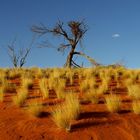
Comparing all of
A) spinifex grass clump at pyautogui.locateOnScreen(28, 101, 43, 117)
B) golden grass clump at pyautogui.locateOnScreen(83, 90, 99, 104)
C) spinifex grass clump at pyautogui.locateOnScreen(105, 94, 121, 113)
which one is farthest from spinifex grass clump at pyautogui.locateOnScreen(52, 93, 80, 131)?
golden grass clump at pyautogui.locateOnScreen(83, 90, 99, 104)

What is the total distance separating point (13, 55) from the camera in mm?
44406

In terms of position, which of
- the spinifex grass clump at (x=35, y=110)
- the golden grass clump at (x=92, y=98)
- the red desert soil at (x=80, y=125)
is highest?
the golden grass clump at (x=92, y=98)

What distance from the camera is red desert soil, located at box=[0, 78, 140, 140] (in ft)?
31.9

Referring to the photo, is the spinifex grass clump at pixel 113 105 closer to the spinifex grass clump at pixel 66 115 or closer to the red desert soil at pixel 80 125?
the red desert soil at pixel 80 125

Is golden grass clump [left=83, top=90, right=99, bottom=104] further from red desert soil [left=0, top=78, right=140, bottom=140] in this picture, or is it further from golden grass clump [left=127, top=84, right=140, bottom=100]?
golden grass clump [left=127, top=84, right=140, bottom=100]

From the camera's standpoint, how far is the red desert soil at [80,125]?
971cm

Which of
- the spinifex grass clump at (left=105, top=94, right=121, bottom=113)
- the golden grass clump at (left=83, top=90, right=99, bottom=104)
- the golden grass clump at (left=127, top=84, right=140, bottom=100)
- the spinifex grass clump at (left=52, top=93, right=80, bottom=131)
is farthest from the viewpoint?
the golden grass clump at (left=127, top=84, right=140, bottom=100)

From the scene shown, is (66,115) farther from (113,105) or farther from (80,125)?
(113,105)

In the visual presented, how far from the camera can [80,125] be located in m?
10.3

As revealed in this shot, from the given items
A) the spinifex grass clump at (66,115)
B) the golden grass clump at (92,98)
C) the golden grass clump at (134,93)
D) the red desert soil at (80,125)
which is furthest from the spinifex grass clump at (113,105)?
the golden grass clump at (134,93)

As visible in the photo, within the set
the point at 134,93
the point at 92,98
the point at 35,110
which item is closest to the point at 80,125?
the point at 35,110

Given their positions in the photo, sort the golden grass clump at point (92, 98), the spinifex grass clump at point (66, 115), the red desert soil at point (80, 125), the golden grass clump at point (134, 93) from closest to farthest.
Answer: the red desert soil at point (80, 125) < the spinifex grass clump at point (66, 115) < the golden grass clump at point (92, 98) < the golden grass clump at point (134, 93)

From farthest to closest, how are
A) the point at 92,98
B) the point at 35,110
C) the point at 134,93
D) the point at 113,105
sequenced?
the point at 134,93 < the point at 92,98 < the point at 113,105 < the point at 35,110

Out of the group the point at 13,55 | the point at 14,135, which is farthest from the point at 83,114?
the point at 13,55
